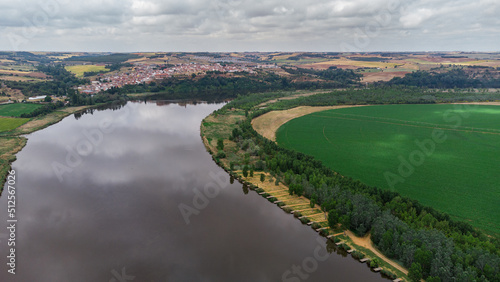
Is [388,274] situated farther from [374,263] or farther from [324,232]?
[324,232]

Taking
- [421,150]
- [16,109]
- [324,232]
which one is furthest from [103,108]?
[421,150]

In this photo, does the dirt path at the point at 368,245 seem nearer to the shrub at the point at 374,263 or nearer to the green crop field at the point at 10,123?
the shrub at the point at 374,263

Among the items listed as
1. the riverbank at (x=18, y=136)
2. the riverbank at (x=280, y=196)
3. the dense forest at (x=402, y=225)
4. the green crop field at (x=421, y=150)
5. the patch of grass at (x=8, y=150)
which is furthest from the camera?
the riverbank at (x=18, y=136)

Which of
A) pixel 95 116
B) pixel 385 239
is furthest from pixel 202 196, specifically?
pixel 95 116

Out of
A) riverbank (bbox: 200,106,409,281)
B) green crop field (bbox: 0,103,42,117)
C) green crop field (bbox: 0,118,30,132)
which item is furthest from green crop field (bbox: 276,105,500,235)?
green crop field (bbox: 0,103,42,117)

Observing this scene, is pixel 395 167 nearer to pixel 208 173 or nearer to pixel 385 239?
pixel 385 239

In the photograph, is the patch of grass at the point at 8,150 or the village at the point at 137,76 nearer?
the patch of grass at the point at 8,150

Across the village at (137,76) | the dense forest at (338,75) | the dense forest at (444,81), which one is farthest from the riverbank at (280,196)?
the dense forest at (444,81)

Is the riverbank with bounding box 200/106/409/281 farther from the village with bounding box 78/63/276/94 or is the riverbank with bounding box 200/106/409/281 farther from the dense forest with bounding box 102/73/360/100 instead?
the village with bounding box 78/63/276/94
